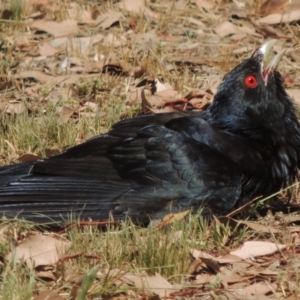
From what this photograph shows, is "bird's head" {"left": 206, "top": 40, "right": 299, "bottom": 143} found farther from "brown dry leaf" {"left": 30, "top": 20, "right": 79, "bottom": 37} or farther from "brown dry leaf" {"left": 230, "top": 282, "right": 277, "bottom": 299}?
"brown dry leaf" {"left": 30, "top": 20, "right": 79, "bottom": 37}

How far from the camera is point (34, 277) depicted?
497 cm

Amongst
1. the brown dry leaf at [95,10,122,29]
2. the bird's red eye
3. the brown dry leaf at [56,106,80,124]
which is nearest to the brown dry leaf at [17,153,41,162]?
A: the brown dry leaf at [56,106,80,124]

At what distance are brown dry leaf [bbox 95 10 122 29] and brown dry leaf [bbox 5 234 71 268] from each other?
4.55 metres

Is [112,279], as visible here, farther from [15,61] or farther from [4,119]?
[15,61]

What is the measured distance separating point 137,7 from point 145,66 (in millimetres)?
1480

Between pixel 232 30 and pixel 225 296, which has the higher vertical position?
pixel 232 30

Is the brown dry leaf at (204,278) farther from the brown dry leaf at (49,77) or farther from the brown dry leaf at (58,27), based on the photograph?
the brown dry leaf at (58,27)

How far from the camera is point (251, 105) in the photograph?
664 cm

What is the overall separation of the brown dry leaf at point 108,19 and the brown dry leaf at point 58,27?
0.88 ft

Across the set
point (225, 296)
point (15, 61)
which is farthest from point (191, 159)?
point (15, 61)

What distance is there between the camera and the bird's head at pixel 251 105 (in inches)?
259

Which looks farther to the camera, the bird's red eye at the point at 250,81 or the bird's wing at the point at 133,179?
the bird's red eye at the point at 250,81

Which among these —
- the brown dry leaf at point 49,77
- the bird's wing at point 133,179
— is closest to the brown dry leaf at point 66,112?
the brown dry leaf at point 49,77

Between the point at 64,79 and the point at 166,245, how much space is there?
147 inches
